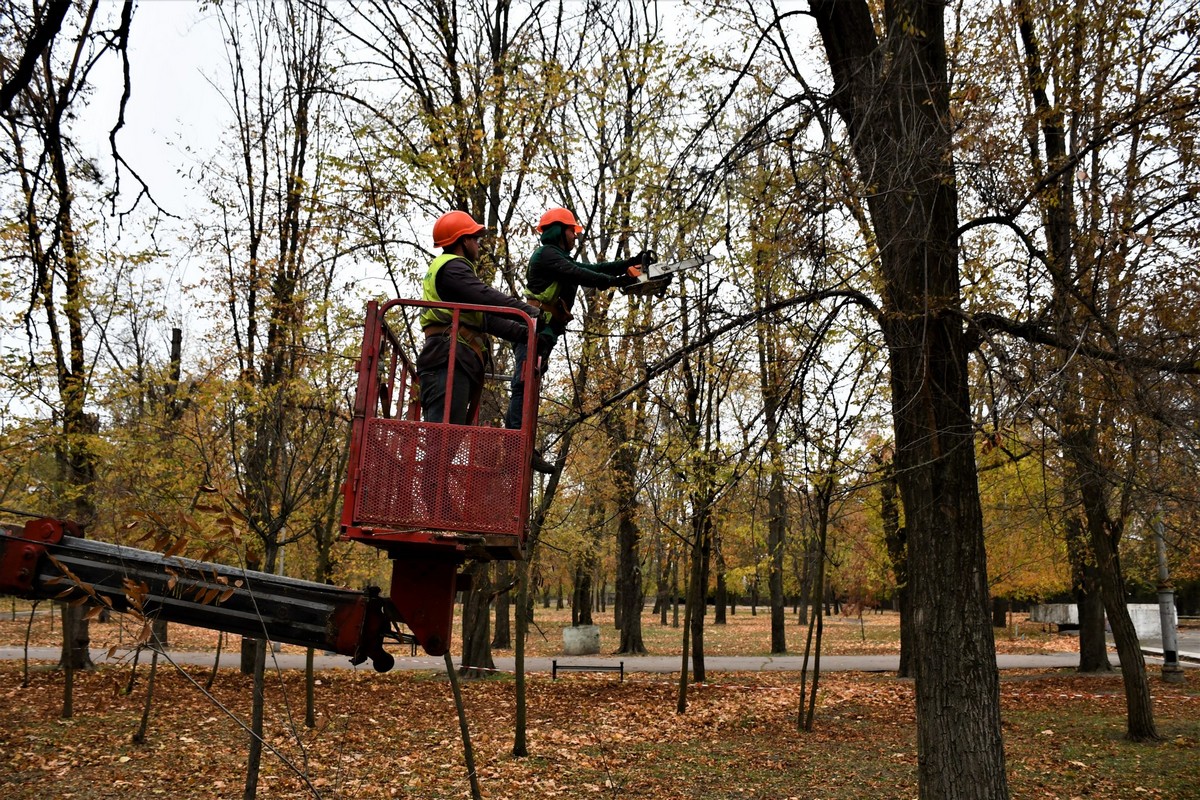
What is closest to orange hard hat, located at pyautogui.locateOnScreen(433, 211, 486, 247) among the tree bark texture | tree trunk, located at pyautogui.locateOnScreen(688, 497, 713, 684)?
the tree bark texture

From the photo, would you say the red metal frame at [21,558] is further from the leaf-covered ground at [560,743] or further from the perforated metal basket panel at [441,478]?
the leaf-covered ground at [560,743]

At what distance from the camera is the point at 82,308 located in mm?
16641

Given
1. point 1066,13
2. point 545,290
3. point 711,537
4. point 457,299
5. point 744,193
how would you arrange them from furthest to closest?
point 711,537 < point 744,193 < point 1066,13 < point 545,290 < point 457,299

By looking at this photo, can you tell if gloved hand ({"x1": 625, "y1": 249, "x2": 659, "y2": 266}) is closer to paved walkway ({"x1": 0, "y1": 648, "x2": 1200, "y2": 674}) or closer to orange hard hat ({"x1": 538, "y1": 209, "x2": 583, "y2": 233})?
orange hard hat ({"x1": 538, "y1": 209, "x2": 583, "y2": 233})

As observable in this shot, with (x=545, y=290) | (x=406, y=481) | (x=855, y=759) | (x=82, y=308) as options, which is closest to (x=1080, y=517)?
(x=855, y=759)

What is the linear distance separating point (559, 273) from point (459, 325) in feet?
2.62

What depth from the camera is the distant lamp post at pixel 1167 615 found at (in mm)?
17147

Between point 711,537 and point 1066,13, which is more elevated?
point 1066,13

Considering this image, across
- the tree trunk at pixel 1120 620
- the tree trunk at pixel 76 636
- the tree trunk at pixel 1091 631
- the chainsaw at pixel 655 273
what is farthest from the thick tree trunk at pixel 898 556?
the tree trunk at pixel 76 636

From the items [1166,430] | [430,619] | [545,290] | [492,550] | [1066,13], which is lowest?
[430,619]

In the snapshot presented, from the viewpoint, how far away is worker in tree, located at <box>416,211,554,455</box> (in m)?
4.93

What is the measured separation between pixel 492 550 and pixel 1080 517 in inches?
564

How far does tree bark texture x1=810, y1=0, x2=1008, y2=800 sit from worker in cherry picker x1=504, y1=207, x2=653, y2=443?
229cm

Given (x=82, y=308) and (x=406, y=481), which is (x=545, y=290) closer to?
(x=406, y=481)
